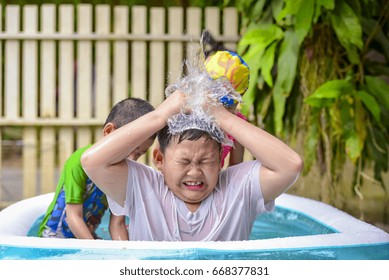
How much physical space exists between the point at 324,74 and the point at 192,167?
3114mm

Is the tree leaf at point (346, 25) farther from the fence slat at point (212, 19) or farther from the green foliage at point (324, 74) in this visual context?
the fence slat at point (212, 19)

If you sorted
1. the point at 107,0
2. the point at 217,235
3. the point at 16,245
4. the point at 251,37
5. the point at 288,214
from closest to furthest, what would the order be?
1. the point at 16,245
2. the point at 217,235
3. the point at 288,214
4. the point at 251,37
5. the point at 107,0

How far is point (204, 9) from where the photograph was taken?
23.5 ft

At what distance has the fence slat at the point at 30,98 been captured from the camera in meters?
7.01

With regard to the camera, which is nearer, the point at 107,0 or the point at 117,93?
the point at 117,93

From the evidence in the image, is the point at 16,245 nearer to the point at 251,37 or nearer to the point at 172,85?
the point at 172,85

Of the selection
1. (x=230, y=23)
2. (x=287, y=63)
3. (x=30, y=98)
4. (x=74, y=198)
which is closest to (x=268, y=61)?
(x=287, y=63)

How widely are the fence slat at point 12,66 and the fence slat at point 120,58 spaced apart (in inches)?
38.8

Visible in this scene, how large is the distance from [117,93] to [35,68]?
86 centimetres

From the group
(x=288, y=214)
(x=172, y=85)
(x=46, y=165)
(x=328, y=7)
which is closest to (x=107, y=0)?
(x=46, y=165)

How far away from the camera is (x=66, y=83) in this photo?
7.05 m

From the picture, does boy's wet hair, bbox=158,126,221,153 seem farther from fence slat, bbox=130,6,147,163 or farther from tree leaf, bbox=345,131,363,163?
fence slat, bbox=130,6,147,163

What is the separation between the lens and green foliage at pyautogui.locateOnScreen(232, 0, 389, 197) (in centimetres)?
495

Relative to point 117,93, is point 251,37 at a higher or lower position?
higher
